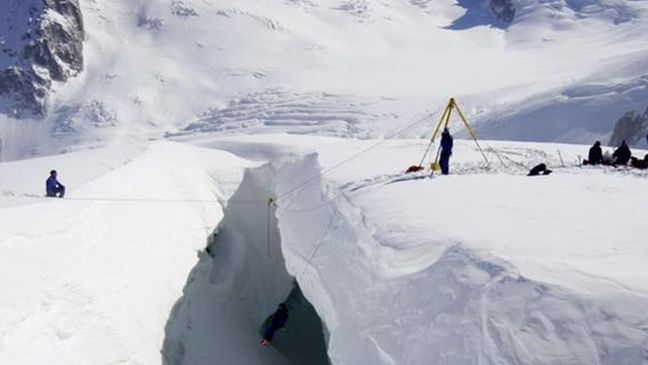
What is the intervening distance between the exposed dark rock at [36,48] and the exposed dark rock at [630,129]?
72.7m

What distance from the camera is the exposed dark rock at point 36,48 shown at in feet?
294

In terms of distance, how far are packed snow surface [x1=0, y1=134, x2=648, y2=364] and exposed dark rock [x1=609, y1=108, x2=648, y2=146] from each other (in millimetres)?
18159

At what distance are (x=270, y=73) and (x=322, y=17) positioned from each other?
21138mm

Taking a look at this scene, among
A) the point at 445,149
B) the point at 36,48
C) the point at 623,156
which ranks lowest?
the point at 623,156

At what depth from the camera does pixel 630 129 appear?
3816cm

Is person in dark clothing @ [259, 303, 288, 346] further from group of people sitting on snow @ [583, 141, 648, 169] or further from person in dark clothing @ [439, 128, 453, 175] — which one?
group of people sitting on snow @ [583, 141, 648, 169]

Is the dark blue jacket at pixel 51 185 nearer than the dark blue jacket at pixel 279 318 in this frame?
No

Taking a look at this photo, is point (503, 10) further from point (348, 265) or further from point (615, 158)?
point (348, 265)

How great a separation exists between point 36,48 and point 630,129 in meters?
81.2

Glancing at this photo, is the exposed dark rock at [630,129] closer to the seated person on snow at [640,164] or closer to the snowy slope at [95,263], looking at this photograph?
the seated person on snow at [640,164]

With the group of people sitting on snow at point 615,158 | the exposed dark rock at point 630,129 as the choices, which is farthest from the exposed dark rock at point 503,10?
the group of people sitting on snow at point 615,158

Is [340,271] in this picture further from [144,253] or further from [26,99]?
[26,99]

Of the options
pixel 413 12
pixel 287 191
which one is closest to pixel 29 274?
pixel 287 191

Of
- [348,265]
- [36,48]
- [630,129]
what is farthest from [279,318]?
[36,48]
